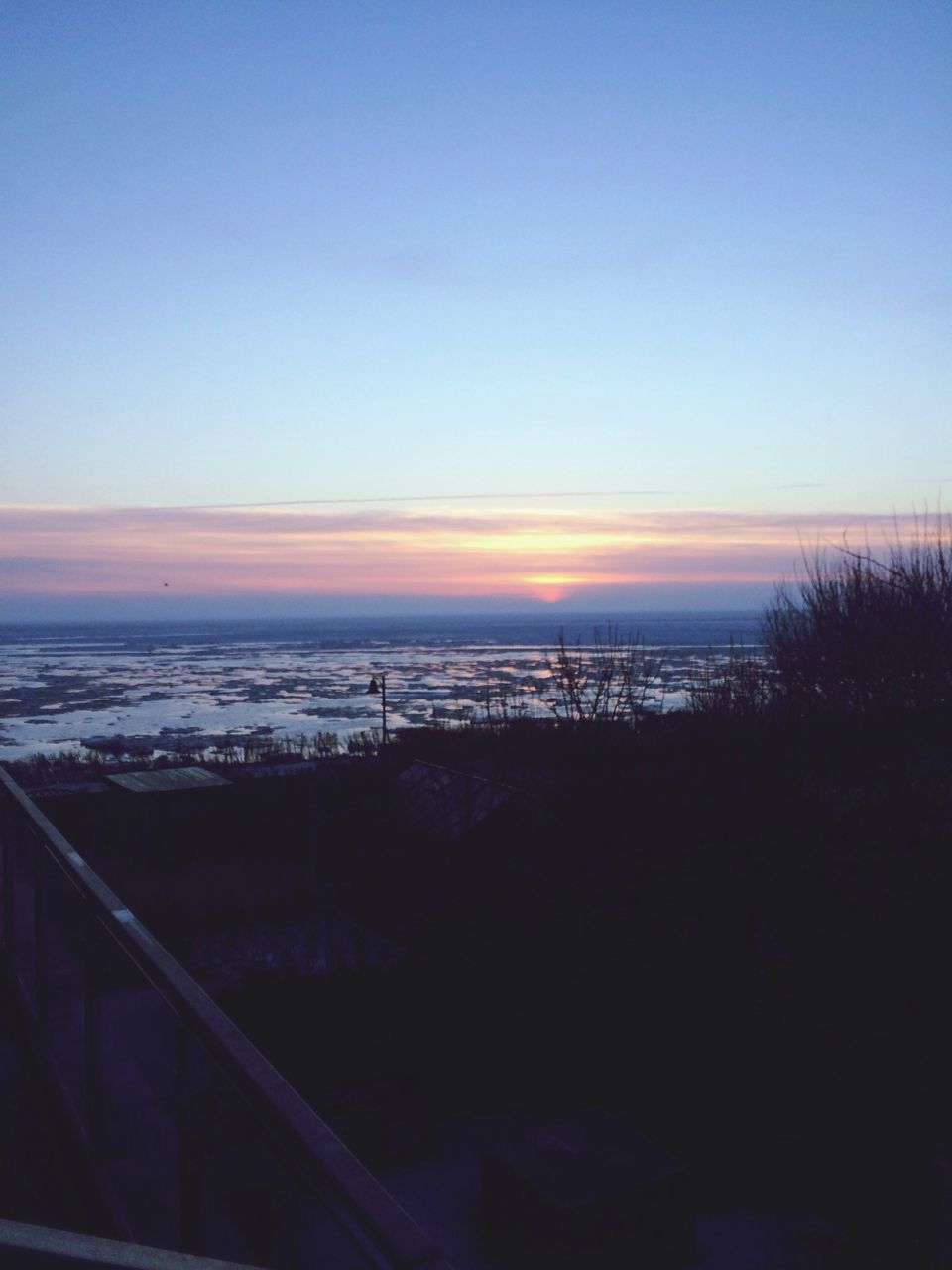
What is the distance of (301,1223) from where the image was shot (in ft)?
5.14

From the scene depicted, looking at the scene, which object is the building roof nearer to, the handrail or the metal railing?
the metal railing

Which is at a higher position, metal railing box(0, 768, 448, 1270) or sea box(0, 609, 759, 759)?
metal railing box(0, 768, 448, 1270)

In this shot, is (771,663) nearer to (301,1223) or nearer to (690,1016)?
(690,1016)

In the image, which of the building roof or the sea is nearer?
the building roof

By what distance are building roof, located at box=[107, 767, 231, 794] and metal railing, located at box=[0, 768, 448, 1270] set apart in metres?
15.7

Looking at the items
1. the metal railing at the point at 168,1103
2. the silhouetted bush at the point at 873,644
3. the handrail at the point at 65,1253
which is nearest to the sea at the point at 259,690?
the silhouetted bush at the point at 873,644

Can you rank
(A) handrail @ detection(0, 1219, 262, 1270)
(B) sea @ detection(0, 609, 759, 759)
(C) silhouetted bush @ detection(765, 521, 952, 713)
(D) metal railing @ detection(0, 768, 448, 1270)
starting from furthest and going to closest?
(B) sea @ detection(0, 609, 759, 759) < (C) silhouetted bush @ detection(765, 521, 952, 713) < (D) metal railing @ detection(0, 768, 448, 1270) < (A) handrail @ detection(0, 1219, 262, 1270)

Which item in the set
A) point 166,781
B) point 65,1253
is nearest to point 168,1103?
point 65,1253

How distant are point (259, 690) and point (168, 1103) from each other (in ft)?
189

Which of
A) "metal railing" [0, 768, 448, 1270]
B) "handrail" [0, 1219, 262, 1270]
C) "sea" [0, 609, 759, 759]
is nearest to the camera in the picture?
"handrail" [0, 1219, 262, 1270]

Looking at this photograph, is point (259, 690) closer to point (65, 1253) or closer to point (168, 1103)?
point (168, 1103)

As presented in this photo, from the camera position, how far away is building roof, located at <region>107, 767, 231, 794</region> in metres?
18.9

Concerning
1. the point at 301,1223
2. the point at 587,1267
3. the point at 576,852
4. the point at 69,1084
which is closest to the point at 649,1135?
the point at 587,1267

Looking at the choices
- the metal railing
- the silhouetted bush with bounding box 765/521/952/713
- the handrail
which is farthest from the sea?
the handrail
